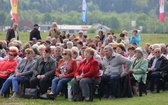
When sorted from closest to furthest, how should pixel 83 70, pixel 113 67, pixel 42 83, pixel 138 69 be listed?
1. pixel 83 70
2. pixel 42 83
3. pixel 113 67
4. pixel 138 69

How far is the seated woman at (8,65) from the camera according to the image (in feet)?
44.8

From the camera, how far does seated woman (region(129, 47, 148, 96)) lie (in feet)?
43.5

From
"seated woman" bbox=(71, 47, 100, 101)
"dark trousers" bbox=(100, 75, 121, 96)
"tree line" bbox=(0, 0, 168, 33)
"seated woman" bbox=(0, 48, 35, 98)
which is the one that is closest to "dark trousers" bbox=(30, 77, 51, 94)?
"seated woman" bbox=(0, 48, 35, 98)

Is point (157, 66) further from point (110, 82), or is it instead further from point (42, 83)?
point (42, 83)

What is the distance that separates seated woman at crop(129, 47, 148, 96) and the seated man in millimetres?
617

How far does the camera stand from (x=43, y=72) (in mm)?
13180

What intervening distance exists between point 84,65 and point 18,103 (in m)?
1.89

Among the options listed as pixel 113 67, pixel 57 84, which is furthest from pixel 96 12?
pixel 57 84

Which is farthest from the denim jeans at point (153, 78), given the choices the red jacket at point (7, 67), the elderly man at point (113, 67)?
the red jacket at point (7, 67)

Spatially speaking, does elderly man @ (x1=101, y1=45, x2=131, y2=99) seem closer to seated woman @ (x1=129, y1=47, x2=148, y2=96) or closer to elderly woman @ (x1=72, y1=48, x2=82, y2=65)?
seated woman @ (x1=129, y1=47, x2=148, y2=96)

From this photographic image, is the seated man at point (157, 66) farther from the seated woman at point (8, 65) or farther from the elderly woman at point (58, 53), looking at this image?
the seated woman at point (8, 65)

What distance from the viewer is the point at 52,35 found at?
66.0 feet

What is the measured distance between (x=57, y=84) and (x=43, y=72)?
0.67 meters

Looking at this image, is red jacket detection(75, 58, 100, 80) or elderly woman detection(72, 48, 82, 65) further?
elderly woman detection(72, 48, 82, 65)
